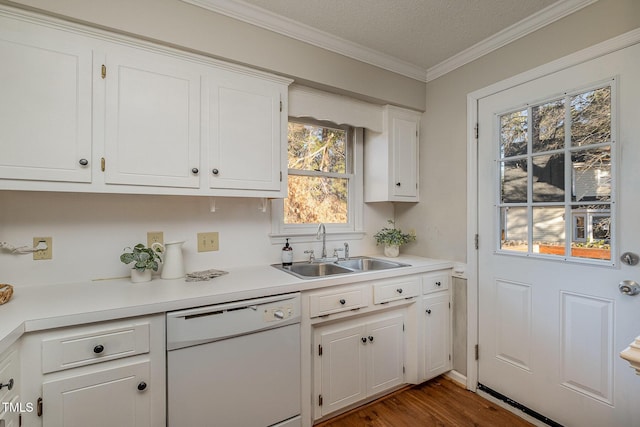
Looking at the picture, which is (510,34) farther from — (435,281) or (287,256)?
(287,256)

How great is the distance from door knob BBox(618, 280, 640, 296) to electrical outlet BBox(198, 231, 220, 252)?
2.25m

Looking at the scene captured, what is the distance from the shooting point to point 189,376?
136cm

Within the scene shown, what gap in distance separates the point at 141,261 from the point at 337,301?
1.10 meters

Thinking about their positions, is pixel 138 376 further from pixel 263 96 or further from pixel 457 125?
pixel 457 125

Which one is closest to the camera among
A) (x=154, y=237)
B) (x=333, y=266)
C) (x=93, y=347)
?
(x=93, y=347)

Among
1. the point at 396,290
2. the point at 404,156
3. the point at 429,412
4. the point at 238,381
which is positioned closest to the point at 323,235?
the point at 396,290

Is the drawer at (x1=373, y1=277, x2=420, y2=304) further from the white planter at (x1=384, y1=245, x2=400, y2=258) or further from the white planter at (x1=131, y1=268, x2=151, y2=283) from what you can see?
the white planter at (x1=131, y1=268, x2=151, y2=283)

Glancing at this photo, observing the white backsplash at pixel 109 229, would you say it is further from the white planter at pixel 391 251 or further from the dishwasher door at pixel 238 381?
the white planter at pixel 391 251

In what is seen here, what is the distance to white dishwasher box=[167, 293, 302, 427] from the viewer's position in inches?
52.9

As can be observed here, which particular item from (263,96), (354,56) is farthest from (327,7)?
(263,96)

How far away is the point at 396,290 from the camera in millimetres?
2029

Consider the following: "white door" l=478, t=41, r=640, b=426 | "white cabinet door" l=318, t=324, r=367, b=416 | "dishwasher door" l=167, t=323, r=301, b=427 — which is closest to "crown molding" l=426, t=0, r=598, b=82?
"white door" l=478, t=41, r=640, b=426

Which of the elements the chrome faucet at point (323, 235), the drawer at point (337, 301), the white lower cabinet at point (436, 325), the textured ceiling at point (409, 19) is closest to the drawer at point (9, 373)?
the drawer at point (337, 301)

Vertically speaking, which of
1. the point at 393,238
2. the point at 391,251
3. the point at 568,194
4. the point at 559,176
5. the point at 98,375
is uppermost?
the point at 559,176
